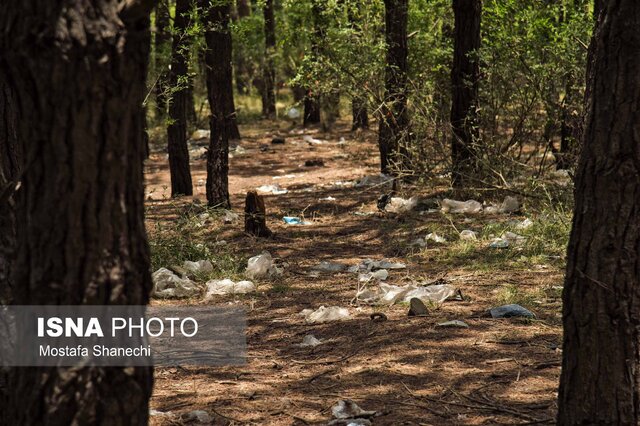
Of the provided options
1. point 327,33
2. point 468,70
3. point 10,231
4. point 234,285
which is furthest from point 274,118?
point 10,231

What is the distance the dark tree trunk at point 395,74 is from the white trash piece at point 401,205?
95cm

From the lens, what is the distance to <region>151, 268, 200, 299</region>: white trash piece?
23.4 feet

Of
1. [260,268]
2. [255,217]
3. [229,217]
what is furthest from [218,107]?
[260,268]

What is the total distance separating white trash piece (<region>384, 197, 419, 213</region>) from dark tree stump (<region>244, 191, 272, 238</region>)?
5.88 feet

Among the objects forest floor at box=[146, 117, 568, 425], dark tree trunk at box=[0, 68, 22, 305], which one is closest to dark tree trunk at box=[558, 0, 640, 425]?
forest floor at box=[146, 117, 568, 425]

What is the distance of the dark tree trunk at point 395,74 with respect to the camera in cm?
1159

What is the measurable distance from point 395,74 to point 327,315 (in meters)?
6.08

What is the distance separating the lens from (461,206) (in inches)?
401

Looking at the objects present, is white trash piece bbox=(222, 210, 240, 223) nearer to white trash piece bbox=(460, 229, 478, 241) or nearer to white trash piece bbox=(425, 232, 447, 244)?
white trash piece bbox=(425, 232, 447, 244)

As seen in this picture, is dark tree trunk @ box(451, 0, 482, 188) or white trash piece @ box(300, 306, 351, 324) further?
dark tree trunk @ box(451, 0, 482, 188)

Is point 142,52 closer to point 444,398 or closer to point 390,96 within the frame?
point 444,398

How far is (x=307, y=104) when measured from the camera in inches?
829

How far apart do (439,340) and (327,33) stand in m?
7.72

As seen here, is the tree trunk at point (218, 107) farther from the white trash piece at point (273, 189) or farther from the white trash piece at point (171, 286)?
the white trash piece at point (171, 286)
